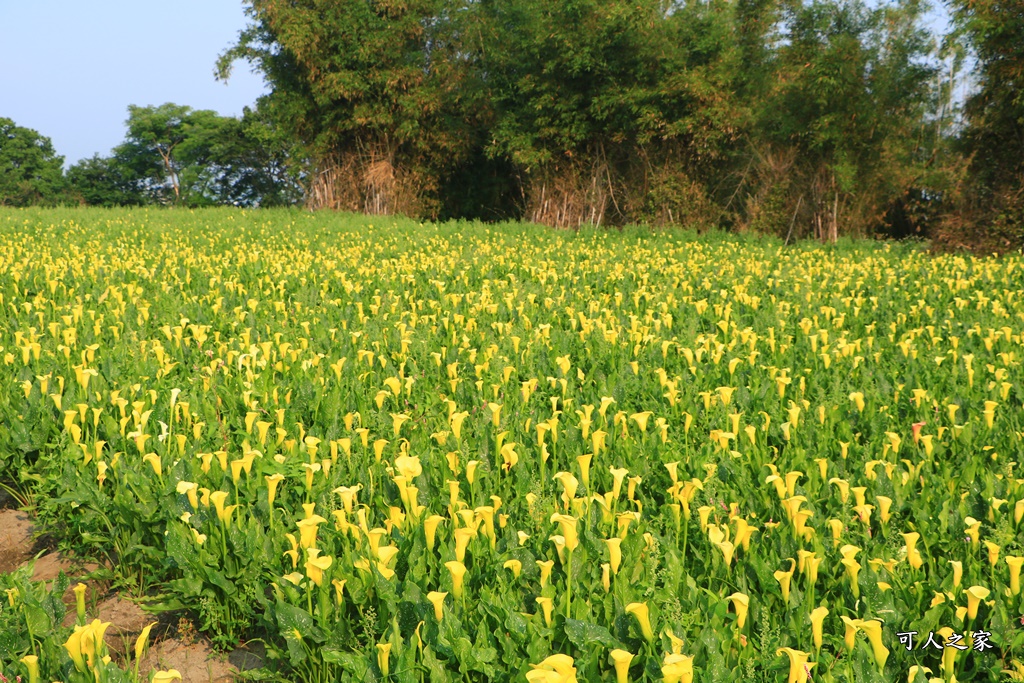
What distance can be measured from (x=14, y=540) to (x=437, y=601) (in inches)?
97.6

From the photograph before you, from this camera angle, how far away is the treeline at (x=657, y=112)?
1595cm

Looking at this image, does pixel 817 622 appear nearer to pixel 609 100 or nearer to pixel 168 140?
pixel 609 100

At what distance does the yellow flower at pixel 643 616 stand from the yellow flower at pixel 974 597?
2.99 ft

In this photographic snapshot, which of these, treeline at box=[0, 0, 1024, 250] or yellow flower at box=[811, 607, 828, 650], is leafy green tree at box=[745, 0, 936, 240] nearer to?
treeline at box=[0, 0, 1024, 250]

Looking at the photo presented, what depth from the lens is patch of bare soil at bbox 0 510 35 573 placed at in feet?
12.1

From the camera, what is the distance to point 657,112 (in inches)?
806

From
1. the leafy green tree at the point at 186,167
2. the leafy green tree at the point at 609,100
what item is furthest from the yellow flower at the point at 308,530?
the leafy green tree at the point at 186,167

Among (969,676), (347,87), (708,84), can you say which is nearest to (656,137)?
(708,84)

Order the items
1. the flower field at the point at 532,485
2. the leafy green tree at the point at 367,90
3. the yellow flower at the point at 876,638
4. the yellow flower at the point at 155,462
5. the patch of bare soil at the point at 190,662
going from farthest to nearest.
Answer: the leafy green tree at the point at 367,90, the yellow flower at the point at 155,462, the patch of bare soil at the point at 190,662, the flower field at the point at 532,485, the yellow flower at the point at 876,638

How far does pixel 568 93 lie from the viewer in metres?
21.5

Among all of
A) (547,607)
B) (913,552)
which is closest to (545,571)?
(547,607)

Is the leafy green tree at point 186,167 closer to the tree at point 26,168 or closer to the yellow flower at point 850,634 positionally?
the tree at point 26,168

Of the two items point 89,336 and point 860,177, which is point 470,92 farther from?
point 89,336

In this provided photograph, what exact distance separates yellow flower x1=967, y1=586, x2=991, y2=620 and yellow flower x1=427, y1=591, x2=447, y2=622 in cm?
150
